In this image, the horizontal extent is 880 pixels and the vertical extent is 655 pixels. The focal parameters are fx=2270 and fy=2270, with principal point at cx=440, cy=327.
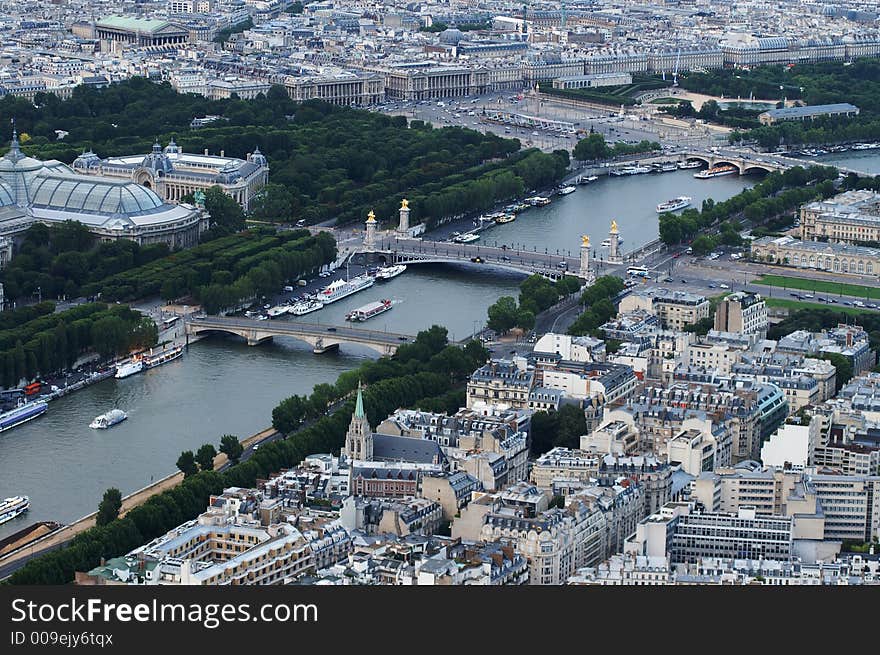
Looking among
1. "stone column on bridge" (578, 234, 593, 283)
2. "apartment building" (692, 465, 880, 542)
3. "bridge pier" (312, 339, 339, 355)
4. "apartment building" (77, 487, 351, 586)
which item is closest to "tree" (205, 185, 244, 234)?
"stone column on bridge" (578, 234, 593, 283)

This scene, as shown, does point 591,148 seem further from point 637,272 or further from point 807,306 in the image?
point 807,306

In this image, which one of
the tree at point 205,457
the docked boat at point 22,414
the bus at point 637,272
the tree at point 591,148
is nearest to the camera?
the tree at point 205,457

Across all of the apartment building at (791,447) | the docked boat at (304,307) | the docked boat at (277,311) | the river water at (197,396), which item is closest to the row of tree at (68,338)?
the river water at (197,396)

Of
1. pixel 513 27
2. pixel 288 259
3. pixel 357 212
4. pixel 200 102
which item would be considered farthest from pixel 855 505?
pixel 513 27

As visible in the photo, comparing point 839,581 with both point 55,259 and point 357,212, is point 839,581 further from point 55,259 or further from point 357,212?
point 357,212

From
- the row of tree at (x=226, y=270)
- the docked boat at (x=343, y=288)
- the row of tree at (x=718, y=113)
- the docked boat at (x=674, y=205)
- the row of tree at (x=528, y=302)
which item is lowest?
the row of tree at (x=718, y=113)

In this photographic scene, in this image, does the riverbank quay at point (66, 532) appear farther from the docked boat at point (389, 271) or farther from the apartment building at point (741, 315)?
the docked boat at point (389, 271)

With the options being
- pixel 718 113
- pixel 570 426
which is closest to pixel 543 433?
pixel 570 426
